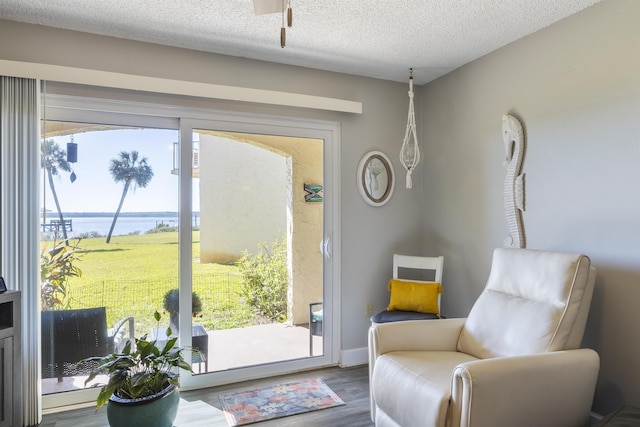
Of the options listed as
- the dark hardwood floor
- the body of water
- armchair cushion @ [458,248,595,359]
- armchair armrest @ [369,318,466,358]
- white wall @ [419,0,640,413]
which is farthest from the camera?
the body of water

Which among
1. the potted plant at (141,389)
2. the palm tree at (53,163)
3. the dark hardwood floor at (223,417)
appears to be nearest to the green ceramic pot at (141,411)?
the potted plant at (141,389)

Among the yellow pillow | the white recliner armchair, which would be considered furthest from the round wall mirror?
the white recliner armchair

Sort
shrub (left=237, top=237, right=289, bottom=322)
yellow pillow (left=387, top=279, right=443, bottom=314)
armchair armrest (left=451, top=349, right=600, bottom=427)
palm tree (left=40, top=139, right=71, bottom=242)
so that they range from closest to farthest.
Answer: armchair armrest (left=451, top=349, right=600, bottom=427), palm tree (left=40, top=139, right=71, bottom=242), yellow pillow (left=387, top=279, right=443, bottom=314), shrub (left=237, top=237, right=289, bottom=322)

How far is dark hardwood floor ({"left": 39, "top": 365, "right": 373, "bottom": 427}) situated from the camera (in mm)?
2416

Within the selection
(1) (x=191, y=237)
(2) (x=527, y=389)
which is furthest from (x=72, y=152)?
(2) (x=527, y=389)

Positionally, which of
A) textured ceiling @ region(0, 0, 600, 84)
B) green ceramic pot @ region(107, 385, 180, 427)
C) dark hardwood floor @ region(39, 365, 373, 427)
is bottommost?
dark hardwood floor @ region(39, 365, 373, 427)

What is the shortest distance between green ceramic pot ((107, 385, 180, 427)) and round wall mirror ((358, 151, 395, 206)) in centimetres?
212

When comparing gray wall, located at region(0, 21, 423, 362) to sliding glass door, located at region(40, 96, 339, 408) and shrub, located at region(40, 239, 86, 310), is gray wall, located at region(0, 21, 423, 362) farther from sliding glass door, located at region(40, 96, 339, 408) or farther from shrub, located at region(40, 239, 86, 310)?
shrub, located at region(40, 239, 86, 310)

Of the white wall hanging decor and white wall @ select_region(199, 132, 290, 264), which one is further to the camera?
white wall @ select_region(199, 132, 290, 264)

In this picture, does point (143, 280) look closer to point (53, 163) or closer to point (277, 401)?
point (53, 163)

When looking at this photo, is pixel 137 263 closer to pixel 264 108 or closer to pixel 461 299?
pixel 264 108

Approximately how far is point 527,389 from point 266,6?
2071 mm

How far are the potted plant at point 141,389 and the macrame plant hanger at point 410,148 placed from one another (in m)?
2.21

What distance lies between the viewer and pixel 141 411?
80.6 inches
